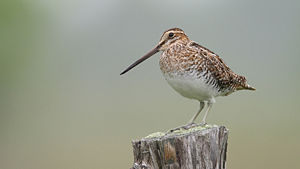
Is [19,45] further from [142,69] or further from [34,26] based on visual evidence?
[142,69]

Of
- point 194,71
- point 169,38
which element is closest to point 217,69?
point 194,71

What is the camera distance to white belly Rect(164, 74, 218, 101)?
17.0ft

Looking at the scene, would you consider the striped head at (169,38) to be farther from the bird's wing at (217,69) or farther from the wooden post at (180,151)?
the wooden post at (180,151)

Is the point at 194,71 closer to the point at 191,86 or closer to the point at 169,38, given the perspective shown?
the point at 191,86

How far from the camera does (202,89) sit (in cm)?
524

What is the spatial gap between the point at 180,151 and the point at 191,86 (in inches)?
53.0

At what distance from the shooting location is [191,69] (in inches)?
205

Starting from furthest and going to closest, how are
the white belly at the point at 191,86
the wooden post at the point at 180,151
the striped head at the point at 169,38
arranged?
the striped head at the point at 169,38 → the white belly at the point at 191,86 → the wooden post at the point at 180,151

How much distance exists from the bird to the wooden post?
1081mm

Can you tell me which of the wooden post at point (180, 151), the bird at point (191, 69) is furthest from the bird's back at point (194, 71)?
the wooden post at point (180, 151)

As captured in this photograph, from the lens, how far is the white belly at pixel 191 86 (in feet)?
17.0

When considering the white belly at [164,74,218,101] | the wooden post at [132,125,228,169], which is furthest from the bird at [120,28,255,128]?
the wooden post at [132,125,228,169]

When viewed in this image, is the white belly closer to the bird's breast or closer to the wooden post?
the bird's breast

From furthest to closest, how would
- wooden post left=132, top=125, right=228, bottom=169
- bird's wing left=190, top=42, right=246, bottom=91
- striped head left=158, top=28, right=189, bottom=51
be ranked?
striped head left=158, top=28, right=189, bottom=51 → bird's wing left=190, top=42, right=246, bottom=91 → wooden post left=132, top=125, right=228, bottom=169
